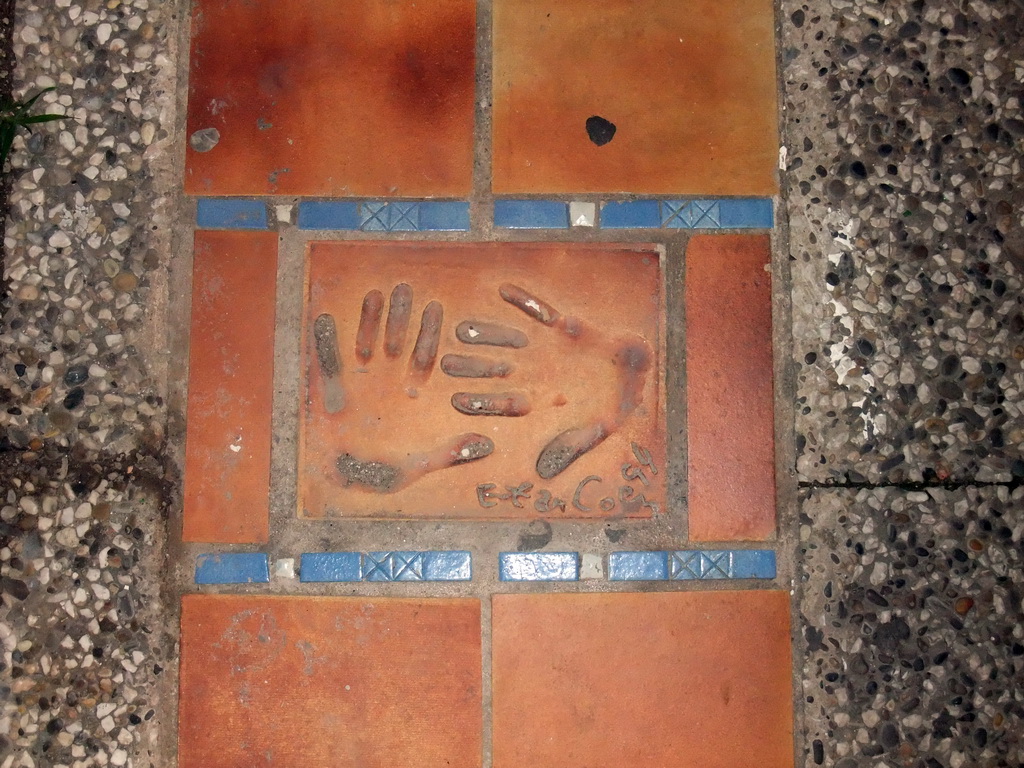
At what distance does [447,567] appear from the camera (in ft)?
4.32

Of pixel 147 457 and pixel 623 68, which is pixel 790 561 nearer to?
pixel 623 68

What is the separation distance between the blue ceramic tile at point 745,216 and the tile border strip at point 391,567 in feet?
2.45

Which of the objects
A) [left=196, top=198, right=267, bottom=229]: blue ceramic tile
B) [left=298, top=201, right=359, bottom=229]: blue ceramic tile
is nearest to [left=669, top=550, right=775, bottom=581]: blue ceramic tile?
[left=298, top=201, right=359, bottom=229]: blue ceramic tile

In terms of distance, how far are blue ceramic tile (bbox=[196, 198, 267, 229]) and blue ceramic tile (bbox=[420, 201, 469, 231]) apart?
29cm

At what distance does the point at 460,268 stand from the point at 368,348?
21 centimetres

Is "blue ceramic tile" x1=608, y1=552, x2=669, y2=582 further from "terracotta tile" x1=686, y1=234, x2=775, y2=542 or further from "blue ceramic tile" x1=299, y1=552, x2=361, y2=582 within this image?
"blue ceramic tile" x1=299, y1=552, x2=361, y2=582

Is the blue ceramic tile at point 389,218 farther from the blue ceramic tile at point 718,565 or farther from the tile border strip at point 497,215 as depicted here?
the blue ceramic tile at point 718,565

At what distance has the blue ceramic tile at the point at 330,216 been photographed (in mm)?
1357

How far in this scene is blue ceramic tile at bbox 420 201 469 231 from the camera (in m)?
1.36

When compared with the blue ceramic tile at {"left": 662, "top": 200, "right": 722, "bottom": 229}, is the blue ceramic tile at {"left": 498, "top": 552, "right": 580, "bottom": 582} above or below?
below

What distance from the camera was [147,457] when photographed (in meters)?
1.33
